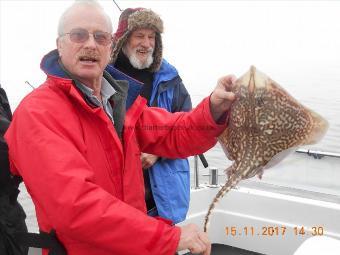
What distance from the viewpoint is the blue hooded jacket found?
11.8 feet

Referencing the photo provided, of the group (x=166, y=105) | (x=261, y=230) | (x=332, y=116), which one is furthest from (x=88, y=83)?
(x=332, y=116)

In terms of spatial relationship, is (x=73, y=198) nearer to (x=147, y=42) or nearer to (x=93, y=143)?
(x=93, y=143)

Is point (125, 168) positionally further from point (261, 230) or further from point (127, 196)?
point (261, 230)

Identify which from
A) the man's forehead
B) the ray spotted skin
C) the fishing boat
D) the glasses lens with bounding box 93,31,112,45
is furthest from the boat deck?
the man's forehead

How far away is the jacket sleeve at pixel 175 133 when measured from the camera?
2.61 metres

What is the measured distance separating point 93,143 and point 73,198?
1.37ft

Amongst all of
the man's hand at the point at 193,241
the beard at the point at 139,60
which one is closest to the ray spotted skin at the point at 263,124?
the man's hand at the point at 193,241

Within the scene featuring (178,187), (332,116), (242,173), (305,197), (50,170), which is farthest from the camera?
(332,116)

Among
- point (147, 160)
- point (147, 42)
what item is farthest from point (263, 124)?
point (147, 42)

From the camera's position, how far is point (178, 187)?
3.68 m

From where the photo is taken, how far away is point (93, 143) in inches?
82.5

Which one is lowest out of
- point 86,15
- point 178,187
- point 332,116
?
point 332,116

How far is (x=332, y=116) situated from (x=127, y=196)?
11691 millimetres

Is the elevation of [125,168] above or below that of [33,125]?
below
